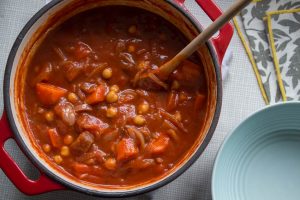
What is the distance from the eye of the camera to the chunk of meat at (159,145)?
1.79m

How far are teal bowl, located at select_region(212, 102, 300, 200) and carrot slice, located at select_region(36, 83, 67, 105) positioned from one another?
57cm

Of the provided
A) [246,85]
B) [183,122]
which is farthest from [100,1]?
[246,85]

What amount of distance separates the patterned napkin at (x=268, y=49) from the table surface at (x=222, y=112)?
0.12 ft

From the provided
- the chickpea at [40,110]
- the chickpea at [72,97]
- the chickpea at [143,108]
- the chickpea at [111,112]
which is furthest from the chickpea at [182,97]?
the chickpea at [40,110]

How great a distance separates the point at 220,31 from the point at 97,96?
431 mm

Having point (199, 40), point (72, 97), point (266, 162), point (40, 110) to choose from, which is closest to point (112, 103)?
point (72, 97)

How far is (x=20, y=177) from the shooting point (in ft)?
5.72

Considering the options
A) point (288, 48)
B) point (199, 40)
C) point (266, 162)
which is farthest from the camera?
point (288, 48)

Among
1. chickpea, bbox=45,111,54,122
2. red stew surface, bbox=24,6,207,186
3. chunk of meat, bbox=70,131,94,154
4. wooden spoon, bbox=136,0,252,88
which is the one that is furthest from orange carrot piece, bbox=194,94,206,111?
chickpea, bbox=45,111,54,122

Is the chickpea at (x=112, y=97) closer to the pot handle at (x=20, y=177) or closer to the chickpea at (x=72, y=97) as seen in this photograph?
the chickpea at (x=72, y=97)

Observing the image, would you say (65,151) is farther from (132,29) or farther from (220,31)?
(220,31)

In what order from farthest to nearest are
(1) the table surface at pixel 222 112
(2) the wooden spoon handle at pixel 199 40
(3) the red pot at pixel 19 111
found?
(1) the table surface at pixel 222 112 → (3) the red pot at pixel 19 111 → (2) the wooden spoon handle at pixel 199 40

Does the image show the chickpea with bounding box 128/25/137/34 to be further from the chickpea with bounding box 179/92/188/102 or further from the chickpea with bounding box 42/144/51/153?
the chickpea with bounding box 42/144/51/153

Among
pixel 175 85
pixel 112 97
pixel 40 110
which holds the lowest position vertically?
pixel 40 110
